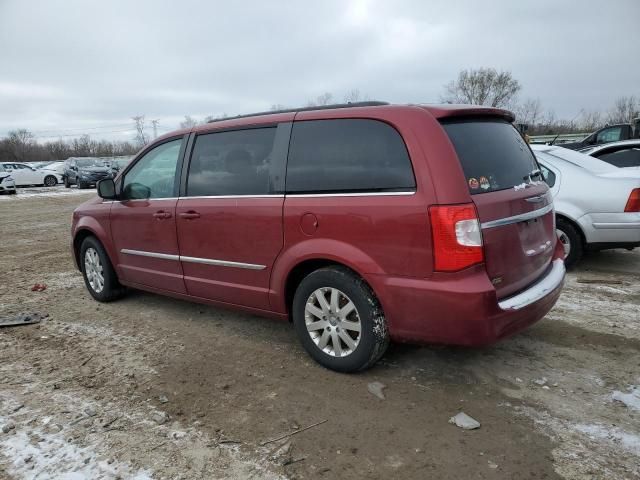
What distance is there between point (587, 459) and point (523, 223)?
1.38m

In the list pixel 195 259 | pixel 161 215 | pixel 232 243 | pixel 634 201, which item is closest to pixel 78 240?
pixel 161 215

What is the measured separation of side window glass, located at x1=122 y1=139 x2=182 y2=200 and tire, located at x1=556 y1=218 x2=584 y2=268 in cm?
436

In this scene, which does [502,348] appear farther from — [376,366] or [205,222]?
[205,222]

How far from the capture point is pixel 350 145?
3229 mm

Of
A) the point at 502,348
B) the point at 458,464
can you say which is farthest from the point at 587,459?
the point at 502,348

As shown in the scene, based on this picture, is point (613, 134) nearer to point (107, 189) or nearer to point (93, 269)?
point (107, 189)

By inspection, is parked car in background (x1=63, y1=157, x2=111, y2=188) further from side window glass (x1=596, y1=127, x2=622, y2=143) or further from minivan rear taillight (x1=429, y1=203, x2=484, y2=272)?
minivan rear taillight (x1=429, y1=203, x2=484, y2=272)

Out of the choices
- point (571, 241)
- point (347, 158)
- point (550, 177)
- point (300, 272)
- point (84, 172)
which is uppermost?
point (84, 172)

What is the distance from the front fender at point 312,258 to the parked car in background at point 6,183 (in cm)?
2388

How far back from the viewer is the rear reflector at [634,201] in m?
5.38

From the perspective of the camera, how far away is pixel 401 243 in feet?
9.64

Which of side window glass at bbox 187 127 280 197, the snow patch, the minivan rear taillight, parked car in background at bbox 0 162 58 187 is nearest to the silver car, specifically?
the snow patch

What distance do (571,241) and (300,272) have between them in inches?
150

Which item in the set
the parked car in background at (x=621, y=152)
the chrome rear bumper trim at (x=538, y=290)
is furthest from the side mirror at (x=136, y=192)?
the parked car in background at (x=621, y=152)
